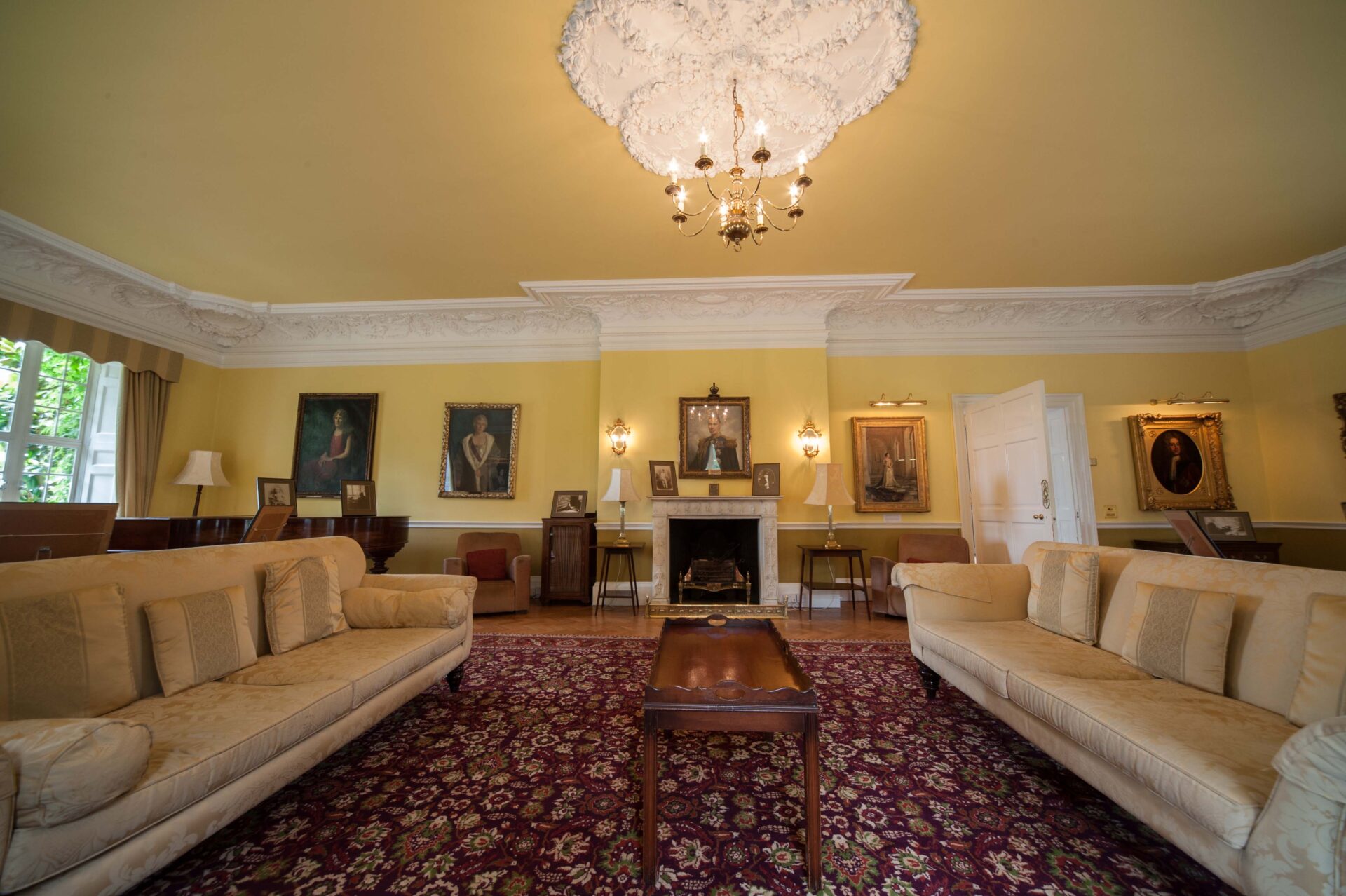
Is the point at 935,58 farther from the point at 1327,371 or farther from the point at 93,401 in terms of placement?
the point at 93,401

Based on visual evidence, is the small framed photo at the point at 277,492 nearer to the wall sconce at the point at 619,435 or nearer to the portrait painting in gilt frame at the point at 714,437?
the wall sconce at the point at 619,435

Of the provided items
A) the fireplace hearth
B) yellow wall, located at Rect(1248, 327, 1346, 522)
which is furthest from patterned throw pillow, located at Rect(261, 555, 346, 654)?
yellow wall, located at Rect(1248, 327, 1346, 522)

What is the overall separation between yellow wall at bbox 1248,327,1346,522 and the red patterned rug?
562 centimetres

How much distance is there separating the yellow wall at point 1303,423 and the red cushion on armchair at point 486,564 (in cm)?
843

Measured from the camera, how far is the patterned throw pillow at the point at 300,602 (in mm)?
2252

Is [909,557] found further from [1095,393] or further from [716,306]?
[716,306]

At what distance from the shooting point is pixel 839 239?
4.31 metres

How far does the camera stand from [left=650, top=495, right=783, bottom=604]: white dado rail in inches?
202

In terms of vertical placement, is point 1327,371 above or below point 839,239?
below

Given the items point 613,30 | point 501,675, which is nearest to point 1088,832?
point 501,675

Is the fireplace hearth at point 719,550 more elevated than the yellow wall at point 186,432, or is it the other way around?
the yellow wall at point 186,432

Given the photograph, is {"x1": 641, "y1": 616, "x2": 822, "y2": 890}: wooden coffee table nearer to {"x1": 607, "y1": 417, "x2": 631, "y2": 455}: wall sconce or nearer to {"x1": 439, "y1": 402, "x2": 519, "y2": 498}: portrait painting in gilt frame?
→ {"x1": 607, "y1": 417, "x2": 631, "y2": 455}: wall sconce

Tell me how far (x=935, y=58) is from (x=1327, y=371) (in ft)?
19.4

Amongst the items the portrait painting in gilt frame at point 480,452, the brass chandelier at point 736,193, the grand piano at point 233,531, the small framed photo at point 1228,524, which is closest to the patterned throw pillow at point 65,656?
the grand piano at point 233,531
